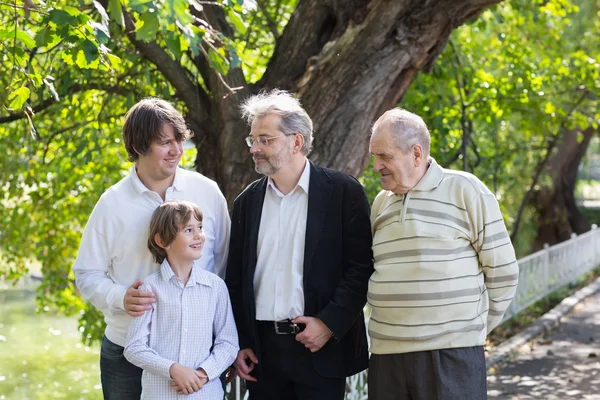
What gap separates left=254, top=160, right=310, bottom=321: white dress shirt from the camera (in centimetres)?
378

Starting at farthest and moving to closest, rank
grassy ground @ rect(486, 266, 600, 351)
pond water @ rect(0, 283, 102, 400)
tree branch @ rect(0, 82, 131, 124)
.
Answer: pond water @ rect(0, 283, 102, 400)
grassy ground @ rect(486, 266, 600, 351)
tree branch @ rect(0, 82, 131, 124)

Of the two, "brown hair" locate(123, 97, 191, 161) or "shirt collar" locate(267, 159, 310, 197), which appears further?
"shirt collar" locate(267, 159, 310, 197)

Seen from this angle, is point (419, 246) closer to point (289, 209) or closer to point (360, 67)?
point (289, 209)

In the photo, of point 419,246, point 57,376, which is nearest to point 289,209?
point 419,246

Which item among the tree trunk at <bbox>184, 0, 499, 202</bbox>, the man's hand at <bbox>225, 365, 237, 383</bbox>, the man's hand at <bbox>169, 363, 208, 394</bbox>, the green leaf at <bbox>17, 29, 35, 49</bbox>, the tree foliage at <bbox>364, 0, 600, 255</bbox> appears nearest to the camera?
the man's hand at <bbox>169, 363, 208, 394</bbox>

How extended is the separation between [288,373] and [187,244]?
0.76 meters

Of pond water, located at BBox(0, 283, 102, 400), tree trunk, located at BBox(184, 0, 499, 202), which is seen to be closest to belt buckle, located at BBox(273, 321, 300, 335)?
tree trunk, located at BBox(184, 0, 499, 202)

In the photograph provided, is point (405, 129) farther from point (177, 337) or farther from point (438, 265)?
point (177, 337)

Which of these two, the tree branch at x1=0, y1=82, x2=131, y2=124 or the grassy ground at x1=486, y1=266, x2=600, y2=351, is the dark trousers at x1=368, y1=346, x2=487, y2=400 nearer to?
the tree branch at x1=0, y1=82, x2=131, y2=124

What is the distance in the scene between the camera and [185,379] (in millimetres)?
3498

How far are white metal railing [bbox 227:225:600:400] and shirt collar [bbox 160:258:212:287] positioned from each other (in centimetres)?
831

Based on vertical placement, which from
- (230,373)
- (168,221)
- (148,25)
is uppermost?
(148,25)

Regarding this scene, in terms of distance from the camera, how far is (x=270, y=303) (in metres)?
→ 3.81

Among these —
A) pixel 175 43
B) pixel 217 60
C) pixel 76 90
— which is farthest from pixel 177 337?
pixel 76 90
